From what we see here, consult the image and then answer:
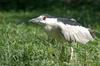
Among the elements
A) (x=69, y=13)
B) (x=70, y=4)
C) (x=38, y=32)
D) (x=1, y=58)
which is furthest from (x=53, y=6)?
(x=1, y=58)

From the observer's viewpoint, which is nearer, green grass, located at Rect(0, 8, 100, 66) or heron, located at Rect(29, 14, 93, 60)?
green grass, located at Rect(0, 8, 100, 66)

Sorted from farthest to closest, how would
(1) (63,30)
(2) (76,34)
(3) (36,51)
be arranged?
(3) (36,51) → (2) (76,34) → (1) (63,30)

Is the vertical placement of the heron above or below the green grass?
above

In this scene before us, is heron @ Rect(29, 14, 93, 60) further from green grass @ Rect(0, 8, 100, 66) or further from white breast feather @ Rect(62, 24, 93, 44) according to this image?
green grass @ Rect(0, 8, 100, 66)

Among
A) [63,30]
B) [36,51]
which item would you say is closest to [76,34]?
[63,30]

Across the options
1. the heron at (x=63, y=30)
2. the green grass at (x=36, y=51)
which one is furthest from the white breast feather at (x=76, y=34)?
the green grass at (x=36, y=51)

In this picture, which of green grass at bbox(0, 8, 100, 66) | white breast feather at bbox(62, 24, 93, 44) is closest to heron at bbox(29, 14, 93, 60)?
white breast feather at bbox(62, 24, 93, 44)

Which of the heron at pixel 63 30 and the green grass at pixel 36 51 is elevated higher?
the heron at pixel 63 30

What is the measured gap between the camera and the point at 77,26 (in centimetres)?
738

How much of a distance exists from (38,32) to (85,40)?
2410mm

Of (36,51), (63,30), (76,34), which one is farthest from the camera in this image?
(36,51)

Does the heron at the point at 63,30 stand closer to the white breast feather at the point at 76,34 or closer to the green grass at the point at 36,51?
the white breast feather at the point at 76,34

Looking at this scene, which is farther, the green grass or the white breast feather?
the white breast feather

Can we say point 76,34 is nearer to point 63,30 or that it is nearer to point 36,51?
point 63,30
